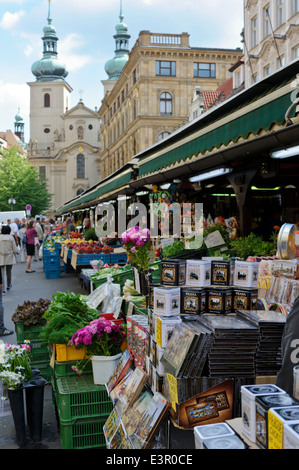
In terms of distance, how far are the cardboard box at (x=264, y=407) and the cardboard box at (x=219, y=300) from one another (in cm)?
143

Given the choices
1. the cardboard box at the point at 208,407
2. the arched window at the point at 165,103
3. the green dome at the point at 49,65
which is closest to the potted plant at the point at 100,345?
the cardboard box at the point at 208,407

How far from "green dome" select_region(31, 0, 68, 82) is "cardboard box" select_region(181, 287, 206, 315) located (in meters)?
93.8

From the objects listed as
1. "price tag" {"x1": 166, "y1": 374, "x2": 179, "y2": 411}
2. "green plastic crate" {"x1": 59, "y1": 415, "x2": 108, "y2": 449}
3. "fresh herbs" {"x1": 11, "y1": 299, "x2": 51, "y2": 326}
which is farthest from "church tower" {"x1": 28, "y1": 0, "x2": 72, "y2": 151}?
"price tag" {"x1": 166, "y1": 374, "x2": 179, "y2": 411}

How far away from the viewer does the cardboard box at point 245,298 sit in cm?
369

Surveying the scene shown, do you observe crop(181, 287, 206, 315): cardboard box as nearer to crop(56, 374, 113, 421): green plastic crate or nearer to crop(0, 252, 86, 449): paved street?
crop(56, 374, 113, 421): green plastic crate

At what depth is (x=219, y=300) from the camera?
145 inches

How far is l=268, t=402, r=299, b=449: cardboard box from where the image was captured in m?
1.99

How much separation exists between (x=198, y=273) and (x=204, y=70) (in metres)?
44.0

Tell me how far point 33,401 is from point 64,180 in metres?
78.7

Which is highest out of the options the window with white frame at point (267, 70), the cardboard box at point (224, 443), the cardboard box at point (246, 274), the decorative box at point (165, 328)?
the window with white frame at point (267, 70)

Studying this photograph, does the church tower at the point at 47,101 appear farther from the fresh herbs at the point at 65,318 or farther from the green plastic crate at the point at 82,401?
the green plastic crate at the point at 82,401

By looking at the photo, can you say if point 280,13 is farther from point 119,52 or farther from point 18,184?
point 119,52
